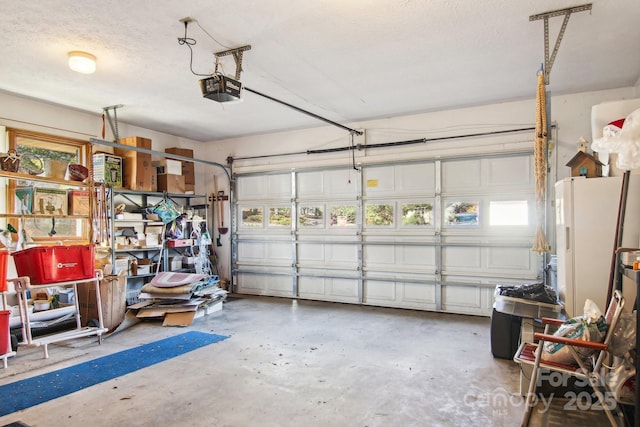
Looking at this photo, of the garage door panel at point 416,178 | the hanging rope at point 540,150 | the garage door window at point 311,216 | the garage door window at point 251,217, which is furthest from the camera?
the garage door window at point 251,217

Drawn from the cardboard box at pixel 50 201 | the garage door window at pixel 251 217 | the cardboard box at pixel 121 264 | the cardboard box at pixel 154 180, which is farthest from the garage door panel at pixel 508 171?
the cardboard box at pixel 50 201

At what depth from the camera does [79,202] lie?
17.7ft

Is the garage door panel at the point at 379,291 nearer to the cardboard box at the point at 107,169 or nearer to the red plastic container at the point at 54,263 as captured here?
the red plastic container at the point at 54,263

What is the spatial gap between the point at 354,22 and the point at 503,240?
381 cm

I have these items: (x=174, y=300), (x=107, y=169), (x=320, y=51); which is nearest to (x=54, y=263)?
(x=174, y=300)

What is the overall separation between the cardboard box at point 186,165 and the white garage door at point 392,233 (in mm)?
933

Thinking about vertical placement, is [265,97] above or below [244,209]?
above

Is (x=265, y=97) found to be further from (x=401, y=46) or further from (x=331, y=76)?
(x=401, y=46)

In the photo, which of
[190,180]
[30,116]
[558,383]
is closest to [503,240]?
[558,383]

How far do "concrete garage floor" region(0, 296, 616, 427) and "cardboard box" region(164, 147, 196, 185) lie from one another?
9.84ft

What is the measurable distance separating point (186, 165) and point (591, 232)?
20.9ft

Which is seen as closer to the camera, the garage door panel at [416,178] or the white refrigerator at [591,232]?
the white refrigerator at [591,232]

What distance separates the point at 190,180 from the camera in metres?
7.43

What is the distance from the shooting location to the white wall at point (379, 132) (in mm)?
5121
